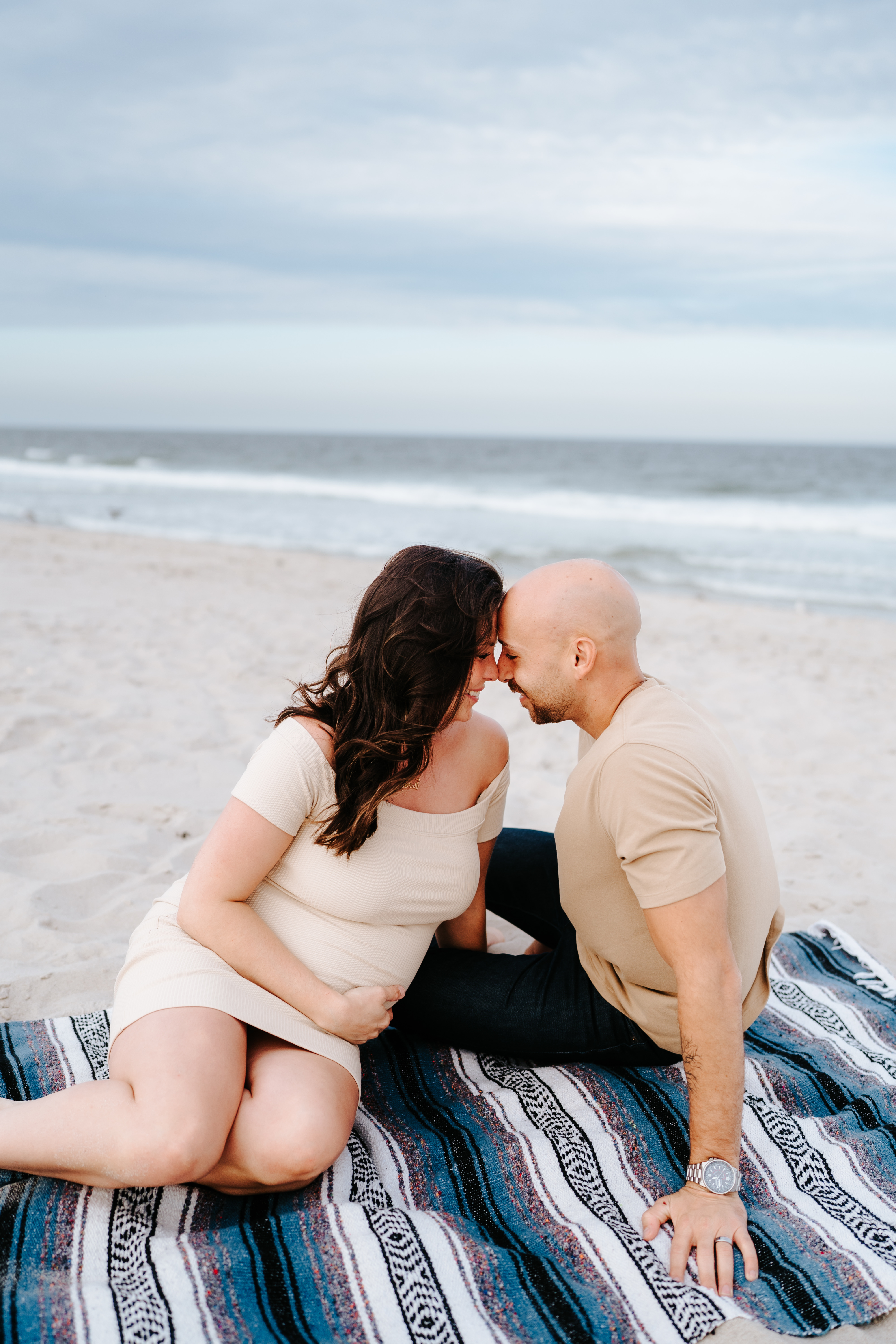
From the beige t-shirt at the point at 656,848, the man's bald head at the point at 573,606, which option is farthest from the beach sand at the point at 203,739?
the man's bald head at the point at 573,606

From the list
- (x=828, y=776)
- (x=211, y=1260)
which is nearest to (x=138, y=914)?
(x=211, y=1260)

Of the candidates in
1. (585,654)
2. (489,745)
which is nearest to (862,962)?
(489,745)

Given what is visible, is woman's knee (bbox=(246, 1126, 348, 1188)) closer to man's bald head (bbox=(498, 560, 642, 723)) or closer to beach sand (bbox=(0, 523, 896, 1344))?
beach sand (bbox=(0, 523, 896, 1344))

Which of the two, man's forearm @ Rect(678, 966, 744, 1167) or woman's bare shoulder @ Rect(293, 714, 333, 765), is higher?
woman's bare shoulder @ Rect(293, 714, 333, 765)

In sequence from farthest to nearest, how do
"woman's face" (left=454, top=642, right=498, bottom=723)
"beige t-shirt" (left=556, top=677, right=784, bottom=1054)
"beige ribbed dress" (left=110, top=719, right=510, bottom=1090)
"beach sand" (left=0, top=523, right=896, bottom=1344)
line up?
"beach sand" (left=0, top=523, right=896, bottom=1344) → "woman's face" (left=454, top=642, right=498, bottom=723) → "beige ribbed dress" (left=110, top=719, right=510, bottom=1090) → "beige t-shirt" (left=556, top=677, right=784, bottom=1054)

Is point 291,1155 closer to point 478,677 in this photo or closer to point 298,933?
point 298,933

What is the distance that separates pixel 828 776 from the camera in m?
5.30

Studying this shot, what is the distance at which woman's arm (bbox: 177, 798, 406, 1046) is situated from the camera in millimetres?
2127

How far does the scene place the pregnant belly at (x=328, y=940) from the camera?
2.24m

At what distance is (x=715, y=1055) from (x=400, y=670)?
104 cm

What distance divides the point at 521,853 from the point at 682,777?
3.55ft

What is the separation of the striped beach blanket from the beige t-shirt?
321mm

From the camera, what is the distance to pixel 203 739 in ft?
16.8

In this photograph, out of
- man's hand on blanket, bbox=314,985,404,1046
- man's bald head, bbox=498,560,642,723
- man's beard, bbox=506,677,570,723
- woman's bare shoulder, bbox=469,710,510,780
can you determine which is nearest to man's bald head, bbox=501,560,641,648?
man's bald head, bbox=498,560,642,723
